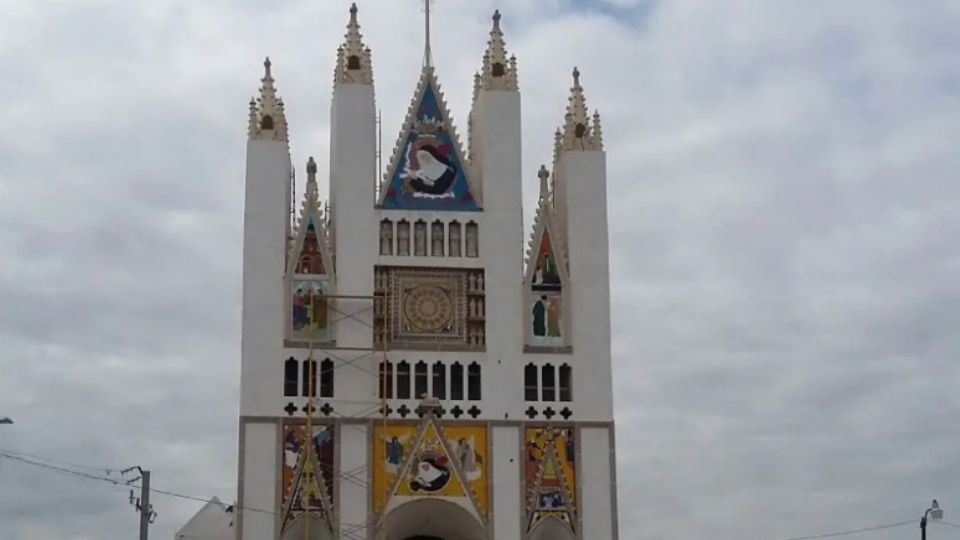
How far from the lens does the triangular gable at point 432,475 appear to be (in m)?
36.7

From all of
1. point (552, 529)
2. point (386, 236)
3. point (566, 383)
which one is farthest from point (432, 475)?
point (386, 236)

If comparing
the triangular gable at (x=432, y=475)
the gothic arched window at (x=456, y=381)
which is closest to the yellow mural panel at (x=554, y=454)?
the triangular gable at (x=432, y=475)

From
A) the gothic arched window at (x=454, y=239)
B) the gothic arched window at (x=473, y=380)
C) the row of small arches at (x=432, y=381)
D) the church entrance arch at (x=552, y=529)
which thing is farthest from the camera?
the gothic arched window at (x=454, y=239)

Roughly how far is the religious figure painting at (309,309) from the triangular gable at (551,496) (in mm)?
5953

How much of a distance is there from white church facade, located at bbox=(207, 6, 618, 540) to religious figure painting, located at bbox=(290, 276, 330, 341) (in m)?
0.04

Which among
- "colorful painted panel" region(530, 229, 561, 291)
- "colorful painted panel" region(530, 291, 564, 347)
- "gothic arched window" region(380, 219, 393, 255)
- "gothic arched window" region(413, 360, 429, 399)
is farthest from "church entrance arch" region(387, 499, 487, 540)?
"gothic arched window" region(380, 219, 393, 255)

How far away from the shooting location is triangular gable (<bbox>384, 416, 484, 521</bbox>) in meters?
36.7

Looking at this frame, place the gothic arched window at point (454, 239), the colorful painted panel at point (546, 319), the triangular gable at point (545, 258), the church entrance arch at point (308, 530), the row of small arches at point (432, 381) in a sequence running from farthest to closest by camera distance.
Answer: the triangular gable at point (545, 258)
the gothic arched window at point (454, 239)
the colorful painted panel at point (546, 319)
the row of small arches at point (432, 381)
the church entrance arch at point (308, 530)

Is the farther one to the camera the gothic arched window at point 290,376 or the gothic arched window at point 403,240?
the gothic arched window at point 403,240

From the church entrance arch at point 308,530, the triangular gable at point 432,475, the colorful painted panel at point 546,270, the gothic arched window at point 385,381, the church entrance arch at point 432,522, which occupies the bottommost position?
the church entrance arch at point 308,530

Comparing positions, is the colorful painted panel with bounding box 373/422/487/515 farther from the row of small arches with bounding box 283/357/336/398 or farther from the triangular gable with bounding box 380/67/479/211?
the triangular gable with bounding box 380/67/479/211

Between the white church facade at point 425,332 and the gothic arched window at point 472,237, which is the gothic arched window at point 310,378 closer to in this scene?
the white church facade at point 425,332

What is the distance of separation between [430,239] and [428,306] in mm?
1640

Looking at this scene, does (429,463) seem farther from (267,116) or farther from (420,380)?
(267,116)
